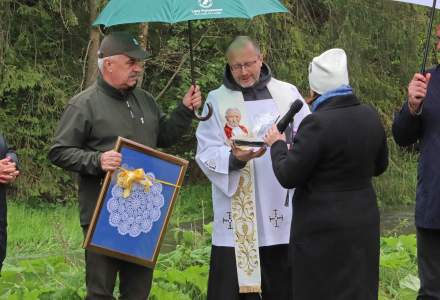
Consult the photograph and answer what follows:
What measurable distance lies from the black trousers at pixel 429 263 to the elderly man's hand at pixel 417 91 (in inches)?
29.2

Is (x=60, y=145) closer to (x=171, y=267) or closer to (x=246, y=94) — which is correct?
(x=246, y=94)

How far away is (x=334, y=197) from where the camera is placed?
408cm

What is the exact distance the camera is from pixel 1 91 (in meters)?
12.8

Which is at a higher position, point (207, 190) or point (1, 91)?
point (1, 91)

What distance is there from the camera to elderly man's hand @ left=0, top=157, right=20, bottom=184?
13.6 feet

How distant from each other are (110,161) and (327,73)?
125cm

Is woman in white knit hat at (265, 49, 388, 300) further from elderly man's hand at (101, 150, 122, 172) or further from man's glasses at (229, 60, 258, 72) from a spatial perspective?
elderly man's hand at (101, 150, 122, 172)

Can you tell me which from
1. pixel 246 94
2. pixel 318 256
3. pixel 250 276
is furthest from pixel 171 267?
pixel 318 256

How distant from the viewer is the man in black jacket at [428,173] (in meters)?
4.59

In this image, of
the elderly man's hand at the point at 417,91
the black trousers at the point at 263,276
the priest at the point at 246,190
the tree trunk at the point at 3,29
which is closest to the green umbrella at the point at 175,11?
the priest at the point at 246,190

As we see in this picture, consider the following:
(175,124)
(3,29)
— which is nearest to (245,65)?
(175,124)

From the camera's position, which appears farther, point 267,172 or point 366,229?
point 267,172

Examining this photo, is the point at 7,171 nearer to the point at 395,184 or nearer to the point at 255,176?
the point at 255,176

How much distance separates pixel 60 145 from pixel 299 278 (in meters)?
1.51
